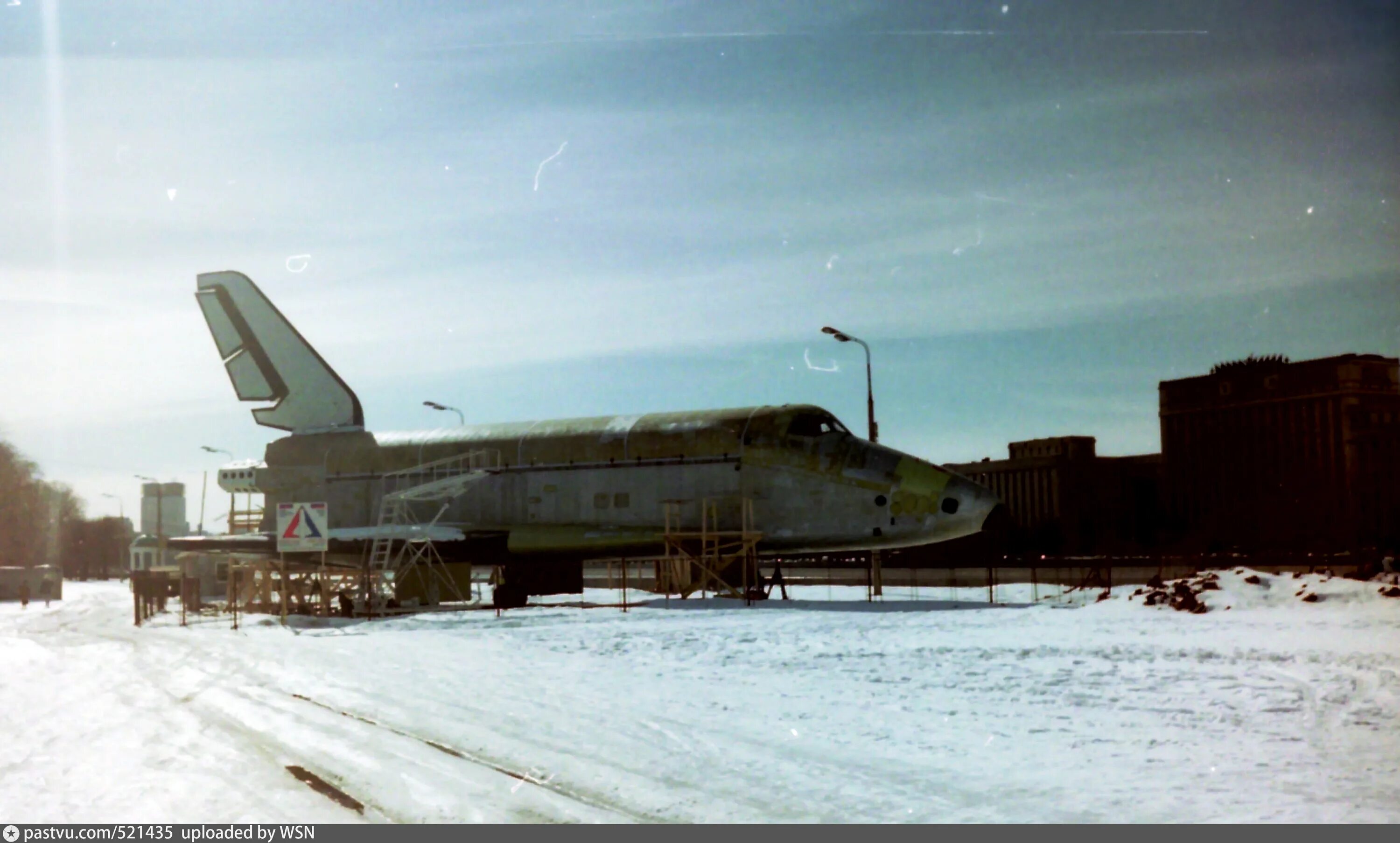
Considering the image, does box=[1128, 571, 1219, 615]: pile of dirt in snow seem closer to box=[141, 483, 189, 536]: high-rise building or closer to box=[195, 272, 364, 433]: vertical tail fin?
box=[195, 272, 364, 433]: vertical tail fin

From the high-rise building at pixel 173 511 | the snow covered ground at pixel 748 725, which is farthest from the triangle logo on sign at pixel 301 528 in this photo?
the high-rise building at pixel 173 511

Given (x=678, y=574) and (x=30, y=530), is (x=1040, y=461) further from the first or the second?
(x=30, y=530)

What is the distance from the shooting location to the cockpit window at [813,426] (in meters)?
30.3

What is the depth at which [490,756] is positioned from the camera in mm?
9047

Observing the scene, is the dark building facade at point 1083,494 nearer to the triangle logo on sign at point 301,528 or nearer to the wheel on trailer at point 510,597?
the wheel on trailer at point 510,597

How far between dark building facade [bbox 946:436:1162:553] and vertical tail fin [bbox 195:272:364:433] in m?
49.3

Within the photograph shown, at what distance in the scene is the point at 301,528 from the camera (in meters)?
26.9

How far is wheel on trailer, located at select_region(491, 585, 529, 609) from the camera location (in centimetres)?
3134

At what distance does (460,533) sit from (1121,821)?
27.4 metres

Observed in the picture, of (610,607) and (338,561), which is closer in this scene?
(610,607)

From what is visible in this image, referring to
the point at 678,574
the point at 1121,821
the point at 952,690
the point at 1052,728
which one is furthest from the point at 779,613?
the point at 1121,821

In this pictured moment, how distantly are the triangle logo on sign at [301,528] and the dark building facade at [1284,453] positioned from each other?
46736 mm

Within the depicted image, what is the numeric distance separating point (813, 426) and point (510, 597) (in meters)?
9.58
